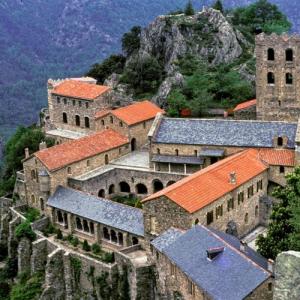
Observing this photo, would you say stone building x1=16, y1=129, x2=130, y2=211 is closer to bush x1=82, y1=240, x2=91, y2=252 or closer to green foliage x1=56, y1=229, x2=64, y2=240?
green foliage x1=56, y1=229, x2=64, y2=240

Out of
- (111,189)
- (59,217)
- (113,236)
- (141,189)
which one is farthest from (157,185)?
(113,236)

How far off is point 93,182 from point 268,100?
23.6 metres

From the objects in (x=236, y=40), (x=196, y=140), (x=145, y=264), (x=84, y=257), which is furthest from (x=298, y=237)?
(x=236, y=40)

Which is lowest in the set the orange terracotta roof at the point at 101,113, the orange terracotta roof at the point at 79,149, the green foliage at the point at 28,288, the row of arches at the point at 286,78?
the green foliage at the point at 28,288

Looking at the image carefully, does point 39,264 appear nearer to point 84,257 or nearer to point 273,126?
point 84,257

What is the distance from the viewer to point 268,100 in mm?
77438

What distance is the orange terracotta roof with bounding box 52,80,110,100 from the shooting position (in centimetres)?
8838

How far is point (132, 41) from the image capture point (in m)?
116

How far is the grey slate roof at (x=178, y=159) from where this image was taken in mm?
70250

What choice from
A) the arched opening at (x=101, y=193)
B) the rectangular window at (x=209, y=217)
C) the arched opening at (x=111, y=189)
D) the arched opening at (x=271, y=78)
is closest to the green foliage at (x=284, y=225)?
the rectangular window at (x=209, y=217)

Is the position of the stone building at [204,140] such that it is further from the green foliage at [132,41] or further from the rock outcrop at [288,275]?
the green foliage at [132,41]

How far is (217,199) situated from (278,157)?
42.2 feet

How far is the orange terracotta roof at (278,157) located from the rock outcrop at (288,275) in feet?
132

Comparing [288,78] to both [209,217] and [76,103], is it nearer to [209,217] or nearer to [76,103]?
[209,217]
